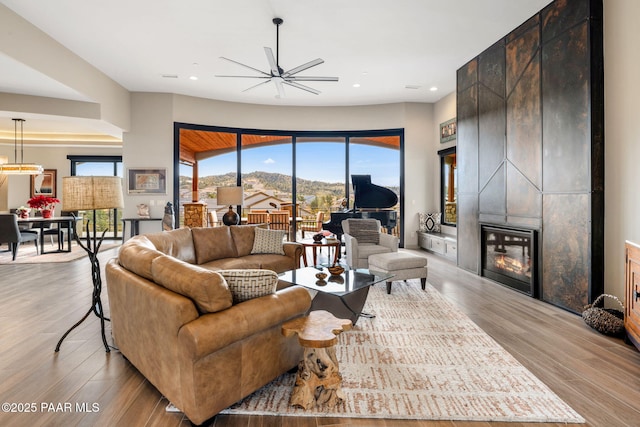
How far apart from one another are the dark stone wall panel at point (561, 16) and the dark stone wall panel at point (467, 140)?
4.82ft

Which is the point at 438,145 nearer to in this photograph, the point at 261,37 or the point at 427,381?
the point at 261,37

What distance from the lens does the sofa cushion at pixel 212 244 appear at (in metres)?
4.38

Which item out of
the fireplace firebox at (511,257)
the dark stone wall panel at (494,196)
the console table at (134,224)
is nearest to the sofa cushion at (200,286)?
the fireplace firebox at (511,257)

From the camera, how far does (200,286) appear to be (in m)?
1.88

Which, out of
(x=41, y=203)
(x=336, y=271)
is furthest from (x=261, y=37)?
(x=41, y=203)

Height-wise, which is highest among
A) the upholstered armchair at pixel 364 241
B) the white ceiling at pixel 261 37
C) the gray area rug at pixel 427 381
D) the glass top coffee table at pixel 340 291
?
the white ceiling at pixel 261 37

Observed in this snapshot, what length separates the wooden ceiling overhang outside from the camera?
25.8 feet

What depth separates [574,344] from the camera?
2953 mm

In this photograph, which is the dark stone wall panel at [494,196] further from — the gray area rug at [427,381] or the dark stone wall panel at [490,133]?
the gray area rug at [427,381]

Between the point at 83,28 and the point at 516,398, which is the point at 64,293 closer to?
the point at 83,28

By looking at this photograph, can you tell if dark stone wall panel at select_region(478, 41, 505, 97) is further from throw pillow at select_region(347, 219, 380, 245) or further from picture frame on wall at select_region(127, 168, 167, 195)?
picture frame on wall at select_region(127, 168, 167, 195)

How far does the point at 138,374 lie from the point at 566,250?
4423mm

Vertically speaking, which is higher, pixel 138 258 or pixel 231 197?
pixel 231 197

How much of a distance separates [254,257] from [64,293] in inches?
98.3
